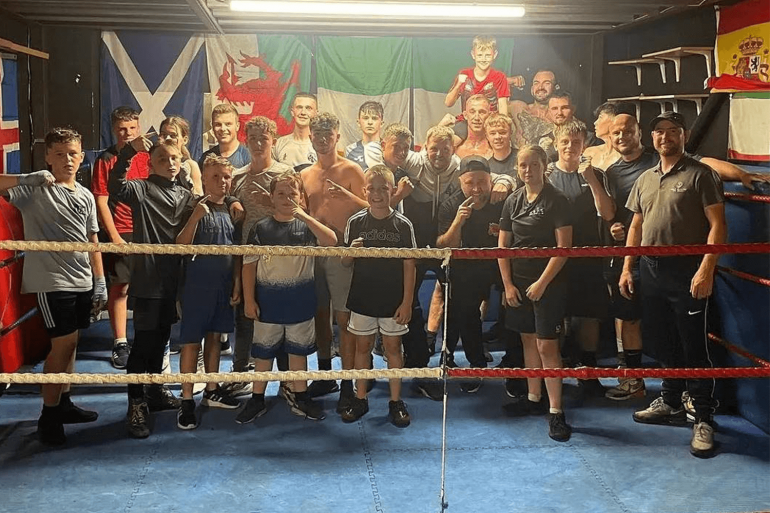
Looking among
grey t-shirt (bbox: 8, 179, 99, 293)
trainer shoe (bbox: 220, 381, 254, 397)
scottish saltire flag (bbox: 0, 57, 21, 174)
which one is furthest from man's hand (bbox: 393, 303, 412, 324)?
scottish saltire flag (bbox: 0, 57, 21, 174)

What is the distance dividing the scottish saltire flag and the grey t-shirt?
5.66ft

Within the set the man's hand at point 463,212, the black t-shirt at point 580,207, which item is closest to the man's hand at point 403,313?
the man's hand at point 463,212

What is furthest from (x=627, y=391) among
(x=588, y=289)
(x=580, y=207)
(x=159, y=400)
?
(x=159, y=400)

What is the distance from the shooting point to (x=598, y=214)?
452cm

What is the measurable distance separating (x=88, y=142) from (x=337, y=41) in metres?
2.03

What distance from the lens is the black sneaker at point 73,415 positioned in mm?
3744

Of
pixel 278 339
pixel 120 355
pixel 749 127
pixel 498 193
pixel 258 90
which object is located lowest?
pixel 120 355

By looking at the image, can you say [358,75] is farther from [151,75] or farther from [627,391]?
[627,391]

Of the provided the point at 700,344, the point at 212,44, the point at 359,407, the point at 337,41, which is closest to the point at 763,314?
the point at 700,344

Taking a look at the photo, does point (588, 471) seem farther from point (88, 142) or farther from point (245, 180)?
point (88, 142)

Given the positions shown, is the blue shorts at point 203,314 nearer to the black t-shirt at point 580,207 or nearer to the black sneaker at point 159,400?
the black sneaker at point 159,400

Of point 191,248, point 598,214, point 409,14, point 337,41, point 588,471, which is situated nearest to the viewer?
point 191,248

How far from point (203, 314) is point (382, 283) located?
0.88m

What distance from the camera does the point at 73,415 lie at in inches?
148
